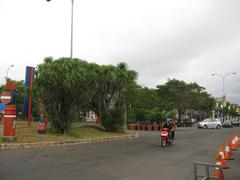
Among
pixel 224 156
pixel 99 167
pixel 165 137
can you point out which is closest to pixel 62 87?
pixel 165 137

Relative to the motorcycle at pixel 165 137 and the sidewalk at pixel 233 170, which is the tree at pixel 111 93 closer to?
the motorcycle at pixel 165 137

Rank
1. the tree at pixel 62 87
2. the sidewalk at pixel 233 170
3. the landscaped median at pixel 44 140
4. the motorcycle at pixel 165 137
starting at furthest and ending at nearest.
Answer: the tree at pixel 62 87 → the motorcycle at pixel 165 137 → the landscaped median at pixel 44 140 → the sidewalk at pixel 233 170

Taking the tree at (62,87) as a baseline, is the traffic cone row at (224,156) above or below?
below

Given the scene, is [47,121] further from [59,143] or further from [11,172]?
[11,172]

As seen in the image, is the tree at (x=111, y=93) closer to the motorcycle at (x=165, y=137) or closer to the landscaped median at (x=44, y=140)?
the landscaped median at (x=44, y=140)

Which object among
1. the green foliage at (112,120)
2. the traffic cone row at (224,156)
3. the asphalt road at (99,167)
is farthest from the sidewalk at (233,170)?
the green foliage at (112,120)

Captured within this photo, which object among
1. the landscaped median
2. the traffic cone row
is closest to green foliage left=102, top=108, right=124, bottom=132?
the landscaped median

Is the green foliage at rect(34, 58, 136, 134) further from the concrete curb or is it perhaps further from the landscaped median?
the concrete curb

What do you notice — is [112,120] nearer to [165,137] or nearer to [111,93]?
[111,93]

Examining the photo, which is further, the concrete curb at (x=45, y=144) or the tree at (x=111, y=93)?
the tree at (x=111, y=93)

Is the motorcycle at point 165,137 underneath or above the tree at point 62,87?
underneath

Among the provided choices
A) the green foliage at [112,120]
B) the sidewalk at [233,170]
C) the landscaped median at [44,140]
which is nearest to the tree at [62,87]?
the landscaped median at [44,140]

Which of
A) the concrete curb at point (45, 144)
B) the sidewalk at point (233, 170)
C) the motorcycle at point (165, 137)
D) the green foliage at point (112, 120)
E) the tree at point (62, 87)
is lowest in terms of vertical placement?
the sidewalk at point (233, 170)

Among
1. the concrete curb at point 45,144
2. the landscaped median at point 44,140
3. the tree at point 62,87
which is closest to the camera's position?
the concrete curb at point 45,144
